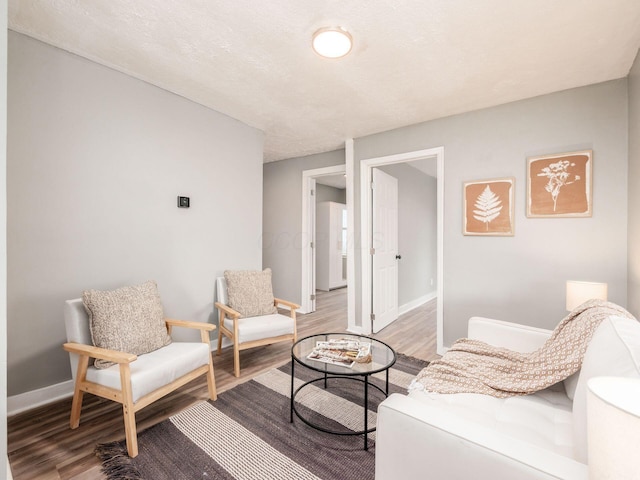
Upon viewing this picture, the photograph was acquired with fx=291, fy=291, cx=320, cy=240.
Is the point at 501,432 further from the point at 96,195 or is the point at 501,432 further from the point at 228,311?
the point at 96,195

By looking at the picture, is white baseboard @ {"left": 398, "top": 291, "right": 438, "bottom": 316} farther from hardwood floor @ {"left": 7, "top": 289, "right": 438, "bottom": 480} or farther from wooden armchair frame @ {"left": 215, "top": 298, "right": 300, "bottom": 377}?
wooden armchair frame @ {"left": 215, "top": 298, "right": 300, "bottom": 377}

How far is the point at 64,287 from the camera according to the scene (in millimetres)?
2107

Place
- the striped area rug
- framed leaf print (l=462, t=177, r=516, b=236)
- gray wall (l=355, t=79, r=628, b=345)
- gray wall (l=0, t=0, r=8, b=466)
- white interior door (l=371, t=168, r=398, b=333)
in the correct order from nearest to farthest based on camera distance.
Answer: gray wall (l=0, t=0, r=8, b=466), the striped area rug, gray wall (l=355, t=79, r=628, b=345), framed leaf print (l=462, t=177, r=516, b=236), white interior door (l=371, t=168, r=398, b=333)

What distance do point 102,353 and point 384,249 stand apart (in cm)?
312

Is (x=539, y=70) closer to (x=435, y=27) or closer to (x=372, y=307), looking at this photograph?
(x=435, y=27)

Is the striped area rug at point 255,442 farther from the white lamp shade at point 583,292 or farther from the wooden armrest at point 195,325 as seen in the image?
the white lamp shade at point 583,292

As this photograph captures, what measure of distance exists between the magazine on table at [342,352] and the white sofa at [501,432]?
0.54m

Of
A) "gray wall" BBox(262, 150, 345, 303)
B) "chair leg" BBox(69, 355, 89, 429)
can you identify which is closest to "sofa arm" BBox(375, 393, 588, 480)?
"chair leg" BBox(69, 355, 89, 429)

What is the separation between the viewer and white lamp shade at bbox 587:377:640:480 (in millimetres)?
527

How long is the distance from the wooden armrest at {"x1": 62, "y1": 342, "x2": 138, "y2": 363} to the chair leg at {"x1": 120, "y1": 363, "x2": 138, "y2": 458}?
0.15 feet

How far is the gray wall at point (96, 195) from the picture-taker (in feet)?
6.39

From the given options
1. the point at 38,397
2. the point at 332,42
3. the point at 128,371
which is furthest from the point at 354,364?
the point at 38,397

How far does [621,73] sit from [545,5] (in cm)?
121

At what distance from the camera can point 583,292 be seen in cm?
195
